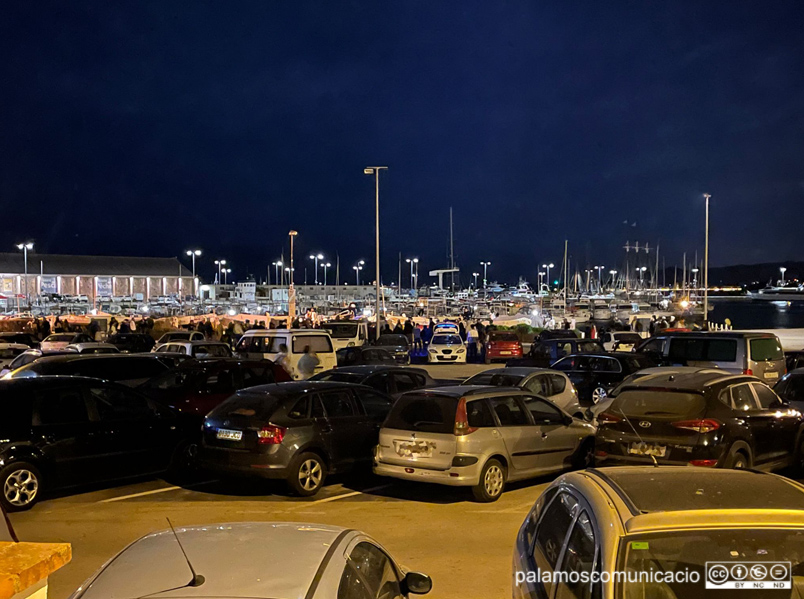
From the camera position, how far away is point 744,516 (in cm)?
375

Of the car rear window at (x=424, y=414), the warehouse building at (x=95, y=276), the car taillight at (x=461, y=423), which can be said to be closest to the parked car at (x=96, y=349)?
the car rear window at (x=424, y=414)

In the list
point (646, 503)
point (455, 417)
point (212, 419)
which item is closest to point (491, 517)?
point (455, 417)

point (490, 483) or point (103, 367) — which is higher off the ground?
point (103, 367)

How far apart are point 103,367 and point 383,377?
628cm

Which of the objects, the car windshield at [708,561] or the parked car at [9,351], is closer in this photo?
the car windshield at [708,561]

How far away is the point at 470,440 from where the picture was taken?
10.2 m

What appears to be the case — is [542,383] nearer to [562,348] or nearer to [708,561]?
[562,348]

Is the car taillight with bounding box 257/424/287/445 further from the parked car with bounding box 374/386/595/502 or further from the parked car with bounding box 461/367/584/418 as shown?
the parked car with bounding box 461/367/584/418

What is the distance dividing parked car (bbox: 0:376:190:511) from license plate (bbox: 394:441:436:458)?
366cm

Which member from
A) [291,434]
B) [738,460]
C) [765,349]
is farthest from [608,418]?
[765,349]

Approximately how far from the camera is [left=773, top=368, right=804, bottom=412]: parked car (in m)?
14.2

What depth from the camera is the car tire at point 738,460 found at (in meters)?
10.1

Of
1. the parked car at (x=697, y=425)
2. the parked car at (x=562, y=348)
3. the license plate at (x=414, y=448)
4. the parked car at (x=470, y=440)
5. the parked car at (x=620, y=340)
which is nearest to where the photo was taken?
the parked car at (x=697, y=425)

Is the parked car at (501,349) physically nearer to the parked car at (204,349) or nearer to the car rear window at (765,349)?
the parked car at (204,349)
